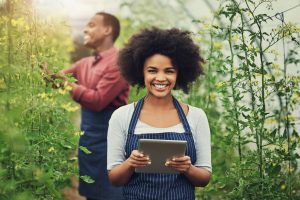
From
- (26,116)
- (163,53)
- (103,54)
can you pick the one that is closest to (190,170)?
(163,53)

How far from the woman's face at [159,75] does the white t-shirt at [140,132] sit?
154 millimetres

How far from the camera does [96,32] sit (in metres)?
4.52

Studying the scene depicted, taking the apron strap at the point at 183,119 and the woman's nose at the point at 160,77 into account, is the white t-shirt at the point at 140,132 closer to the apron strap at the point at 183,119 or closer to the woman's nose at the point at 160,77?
the apron strap at the point at 183,119

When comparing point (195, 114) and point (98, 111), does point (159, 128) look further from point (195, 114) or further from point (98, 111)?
point (98, 111)

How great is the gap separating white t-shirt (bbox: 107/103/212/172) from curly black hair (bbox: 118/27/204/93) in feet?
0.89

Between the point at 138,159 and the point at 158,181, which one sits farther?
the point at 158,181

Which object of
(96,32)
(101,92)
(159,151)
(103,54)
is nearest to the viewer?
(159,151)

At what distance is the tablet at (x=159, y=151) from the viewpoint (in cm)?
234

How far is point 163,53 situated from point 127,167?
563 mm

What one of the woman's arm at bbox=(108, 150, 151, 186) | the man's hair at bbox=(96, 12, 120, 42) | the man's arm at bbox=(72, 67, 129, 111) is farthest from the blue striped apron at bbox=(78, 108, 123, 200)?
the woman's arm at bbox=(108, 150, 151, 186)

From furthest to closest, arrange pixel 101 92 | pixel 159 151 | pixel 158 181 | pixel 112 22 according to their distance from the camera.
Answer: pixel 112 22 < pixel 101 92 < pixel 158 181 < pixel 159 151

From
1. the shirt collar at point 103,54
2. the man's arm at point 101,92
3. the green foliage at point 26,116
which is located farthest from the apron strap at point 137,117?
the shirt collar at point 103,54

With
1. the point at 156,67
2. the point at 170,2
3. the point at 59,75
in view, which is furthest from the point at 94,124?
the point at 170,2

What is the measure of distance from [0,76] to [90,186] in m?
2.09
